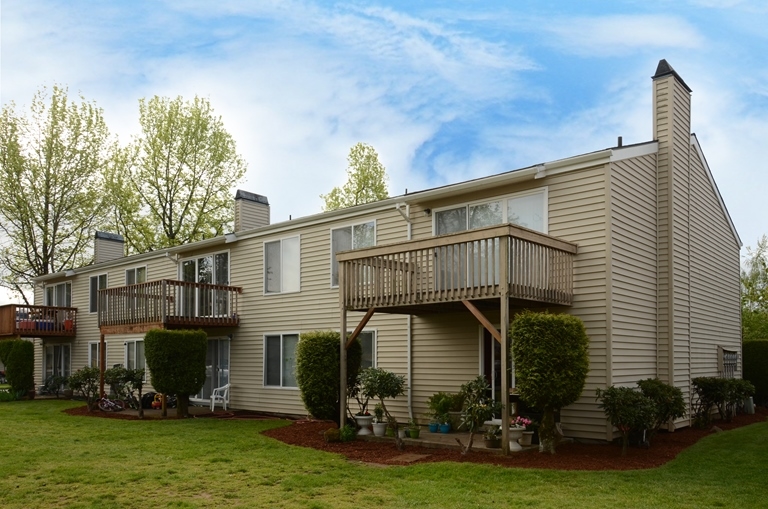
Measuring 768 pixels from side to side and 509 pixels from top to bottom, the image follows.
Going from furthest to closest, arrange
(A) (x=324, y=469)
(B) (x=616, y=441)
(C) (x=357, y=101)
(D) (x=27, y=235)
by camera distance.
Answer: (D) (x=27, y=235)
(C) (x=357, y=101)
(B) (x=616, y=441)
(A) (x=324, y=469)

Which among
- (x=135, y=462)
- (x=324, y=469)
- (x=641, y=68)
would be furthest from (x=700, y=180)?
(x=135, y=462)

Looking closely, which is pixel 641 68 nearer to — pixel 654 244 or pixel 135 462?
pixel 654 244

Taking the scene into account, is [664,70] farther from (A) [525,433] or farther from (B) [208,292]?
(B) [208,292]

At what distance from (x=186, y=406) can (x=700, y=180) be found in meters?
13.0

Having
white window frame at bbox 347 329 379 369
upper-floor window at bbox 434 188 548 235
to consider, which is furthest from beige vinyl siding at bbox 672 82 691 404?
white window frame at bbox 347 329 379 369

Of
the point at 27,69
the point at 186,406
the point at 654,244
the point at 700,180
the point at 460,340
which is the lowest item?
the point at 186,406

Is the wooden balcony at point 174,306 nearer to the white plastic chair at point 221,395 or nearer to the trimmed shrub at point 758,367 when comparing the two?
the white plastic chair at point 221,395

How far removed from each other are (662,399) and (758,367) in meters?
8.74

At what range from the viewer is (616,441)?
11.9 m

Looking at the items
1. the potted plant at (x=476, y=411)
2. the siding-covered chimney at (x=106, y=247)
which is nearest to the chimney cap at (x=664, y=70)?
the potted plant at (x=476, y=411)

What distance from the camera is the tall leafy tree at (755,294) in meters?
26.2

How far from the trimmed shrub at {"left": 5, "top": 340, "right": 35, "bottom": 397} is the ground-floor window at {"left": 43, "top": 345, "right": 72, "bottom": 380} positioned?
6.59ft

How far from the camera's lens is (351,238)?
648 inches

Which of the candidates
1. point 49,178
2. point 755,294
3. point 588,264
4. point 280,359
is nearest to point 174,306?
point 280,359
